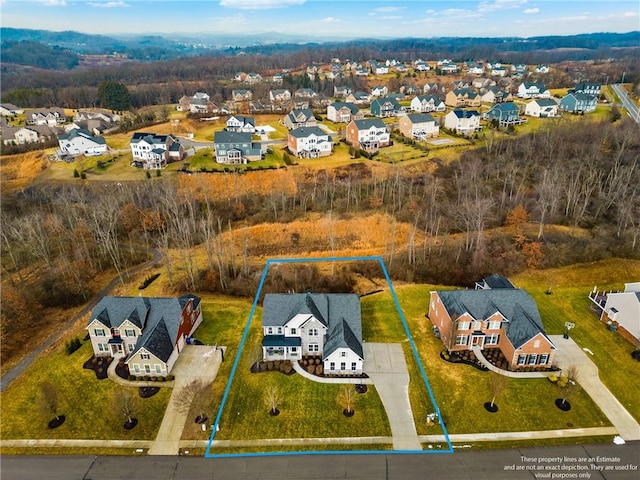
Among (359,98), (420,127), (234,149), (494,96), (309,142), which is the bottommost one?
(234,149)

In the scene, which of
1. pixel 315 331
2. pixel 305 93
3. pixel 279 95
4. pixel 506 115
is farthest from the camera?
pixel 279 95

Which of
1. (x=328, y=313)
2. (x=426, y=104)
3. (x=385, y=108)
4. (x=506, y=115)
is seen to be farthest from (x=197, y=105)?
(x=328, y=313)

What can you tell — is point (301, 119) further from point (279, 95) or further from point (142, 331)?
point (142, 331)

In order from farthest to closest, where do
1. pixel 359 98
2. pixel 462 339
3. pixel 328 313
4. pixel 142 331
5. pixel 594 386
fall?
pixel 359 98 < pixel 328 313 < pixel 462 339 < pixel 142 331 < pixel 594 386

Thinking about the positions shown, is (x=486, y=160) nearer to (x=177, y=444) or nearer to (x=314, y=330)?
(x=314, y=330)

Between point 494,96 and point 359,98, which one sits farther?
point 359,98

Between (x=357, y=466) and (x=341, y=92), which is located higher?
(x=341, y=92)

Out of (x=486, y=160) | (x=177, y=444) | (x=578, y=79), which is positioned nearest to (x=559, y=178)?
(x=486, y=160)

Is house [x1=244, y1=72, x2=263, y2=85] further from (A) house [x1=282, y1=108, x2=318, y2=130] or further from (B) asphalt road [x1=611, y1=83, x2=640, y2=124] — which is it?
(B) asphalt road [x1=611, y1=83, x2=640, y2=124]
